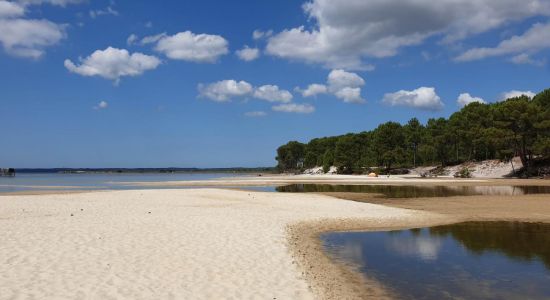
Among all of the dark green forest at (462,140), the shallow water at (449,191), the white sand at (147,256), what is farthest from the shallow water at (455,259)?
the dark green forest at (462,140)

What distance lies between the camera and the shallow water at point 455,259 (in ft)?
36.8

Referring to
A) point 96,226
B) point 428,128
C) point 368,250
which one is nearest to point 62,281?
point 96,226

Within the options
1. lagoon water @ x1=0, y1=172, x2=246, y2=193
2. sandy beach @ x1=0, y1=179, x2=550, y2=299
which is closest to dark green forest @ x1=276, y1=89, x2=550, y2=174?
lagoon water @ x1=0, y1=172, x2=246, y2=193

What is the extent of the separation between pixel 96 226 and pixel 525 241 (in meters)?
18.2

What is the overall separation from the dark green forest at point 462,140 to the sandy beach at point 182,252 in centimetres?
5891

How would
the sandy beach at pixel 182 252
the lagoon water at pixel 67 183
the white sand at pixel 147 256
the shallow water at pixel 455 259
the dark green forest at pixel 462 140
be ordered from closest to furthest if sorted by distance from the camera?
1. the white sand at pixel 147 256
2. the sandy beach at pixel 182 252
3. the shallow water at pixel 455 259
4. the lagoon water at pixel 67 183
5. the dark green forest at pixel 462 140

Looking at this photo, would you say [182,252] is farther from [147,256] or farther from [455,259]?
[455,259]

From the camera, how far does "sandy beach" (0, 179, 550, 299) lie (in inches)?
400

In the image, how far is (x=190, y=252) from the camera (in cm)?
1409

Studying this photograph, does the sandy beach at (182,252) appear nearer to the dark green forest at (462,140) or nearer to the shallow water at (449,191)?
the shallow water at (449,191)

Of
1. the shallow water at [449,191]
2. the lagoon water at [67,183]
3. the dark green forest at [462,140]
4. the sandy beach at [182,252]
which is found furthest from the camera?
the dark green forest at [462,140]

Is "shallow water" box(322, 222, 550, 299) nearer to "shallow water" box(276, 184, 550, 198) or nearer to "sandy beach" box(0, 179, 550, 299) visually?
"sandy beach" box(0, 179, 550, 299)

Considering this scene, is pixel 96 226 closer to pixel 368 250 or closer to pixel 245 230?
pixel 245 230

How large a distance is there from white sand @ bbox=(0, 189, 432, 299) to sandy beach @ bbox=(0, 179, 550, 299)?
0.09ft
